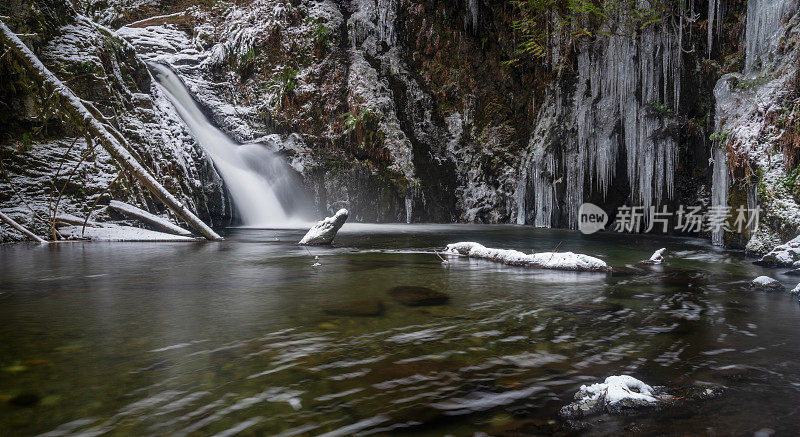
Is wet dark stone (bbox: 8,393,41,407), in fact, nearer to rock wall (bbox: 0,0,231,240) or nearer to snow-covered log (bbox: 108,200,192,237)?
rock wall (bbox: 0,0,231,240)

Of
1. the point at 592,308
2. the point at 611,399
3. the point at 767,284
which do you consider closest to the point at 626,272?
the point at 767,284

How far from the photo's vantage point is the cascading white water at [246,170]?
1675cm

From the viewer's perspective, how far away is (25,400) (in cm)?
218

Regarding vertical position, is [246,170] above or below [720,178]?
above

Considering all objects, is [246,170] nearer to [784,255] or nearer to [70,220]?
[70,220]

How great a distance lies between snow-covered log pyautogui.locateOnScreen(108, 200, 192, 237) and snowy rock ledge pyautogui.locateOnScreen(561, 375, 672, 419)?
1142 centimetres

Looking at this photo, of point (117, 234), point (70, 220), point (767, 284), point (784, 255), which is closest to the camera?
point (767, 284)

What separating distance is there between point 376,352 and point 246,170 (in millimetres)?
16341

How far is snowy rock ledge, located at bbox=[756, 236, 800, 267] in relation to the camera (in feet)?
22.8

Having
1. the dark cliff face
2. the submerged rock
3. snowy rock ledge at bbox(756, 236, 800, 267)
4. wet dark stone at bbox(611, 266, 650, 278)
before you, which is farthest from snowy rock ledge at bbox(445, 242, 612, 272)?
the dark cliff face

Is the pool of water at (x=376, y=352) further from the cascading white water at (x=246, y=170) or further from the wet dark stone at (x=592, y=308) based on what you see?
the cascading white water at (x=246, y=170)

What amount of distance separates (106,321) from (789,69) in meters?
10.8

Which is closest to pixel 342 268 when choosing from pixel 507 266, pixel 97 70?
pixel 507 266

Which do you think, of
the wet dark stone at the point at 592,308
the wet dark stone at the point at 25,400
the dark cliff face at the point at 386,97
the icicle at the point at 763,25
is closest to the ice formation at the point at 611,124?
the dark cliff face at the point at 386,97
